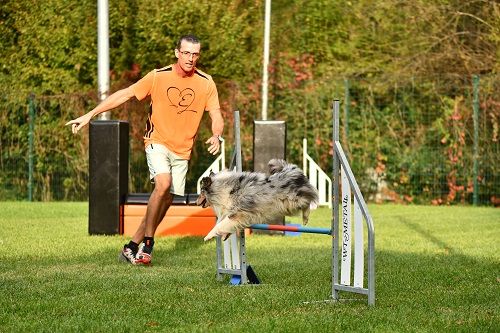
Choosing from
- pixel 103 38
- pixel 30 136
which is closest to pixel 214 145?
pixel 103 38

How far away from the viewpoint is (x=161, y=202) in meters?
9.53

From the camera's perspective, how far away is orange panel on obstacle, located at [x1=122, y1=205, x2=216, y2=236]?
1245 cm

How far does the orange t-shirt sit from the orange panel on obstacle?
9.86 ft

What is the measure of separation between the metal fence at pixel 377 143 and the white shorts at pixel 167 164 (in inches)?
405

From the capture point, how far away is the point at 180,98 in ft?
31.1

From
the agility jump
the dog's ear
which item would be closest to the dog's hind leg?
the agility jump

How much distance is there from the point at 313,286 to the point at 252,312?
1370 millimetres

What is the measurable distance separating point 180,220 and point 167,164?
3065 mm

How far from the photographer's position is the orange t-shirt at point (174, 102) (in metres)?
9.46

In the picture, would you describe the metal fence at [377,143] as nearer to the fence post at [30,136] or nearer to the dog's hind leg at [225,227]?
the fence post at [30,136]

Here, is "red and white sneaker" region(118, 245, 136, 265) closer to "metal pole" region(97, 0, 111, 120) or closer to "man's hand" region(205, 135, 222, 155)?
"man's hand" region(205, 135, 222, 155)

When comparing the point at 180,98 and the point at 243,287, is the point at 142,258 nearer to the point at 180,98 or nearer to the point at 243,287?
the point at 180,98

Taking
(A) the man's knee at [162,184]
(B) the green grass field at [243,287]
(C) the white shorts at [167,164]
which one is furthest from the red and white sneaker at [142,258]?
(C) the white shorts at [167,164]

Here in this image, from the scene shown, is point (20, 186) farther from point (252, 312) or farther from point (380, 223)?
point (252, 312)
